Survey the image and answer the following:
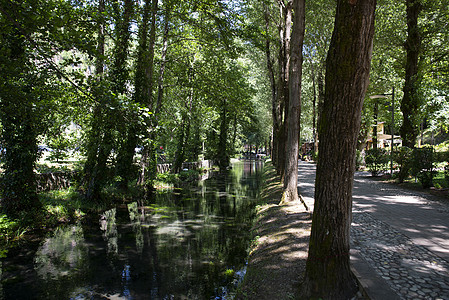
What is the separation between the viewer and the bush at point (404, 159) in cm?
1310

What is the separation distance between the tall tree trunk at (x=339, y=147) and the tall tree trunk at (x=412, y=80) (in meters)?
12.0

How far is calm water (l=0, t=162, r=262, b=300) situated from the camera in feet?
19.1

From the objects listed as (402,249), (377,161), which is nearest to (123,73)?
(402,249)

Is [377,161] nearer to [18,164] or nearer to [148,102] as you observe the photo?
[148,102]

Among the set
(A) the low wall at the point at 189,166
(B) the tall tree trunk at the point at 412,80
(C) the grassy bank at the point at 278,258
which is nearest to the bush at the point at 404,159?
(B) the tall tree trunk at the point at 412,80

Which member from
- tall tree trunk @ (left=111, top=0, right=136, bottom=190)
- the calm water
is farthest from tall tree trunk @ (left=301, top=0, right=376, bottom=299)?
tall tree trunk @ (left=111, top=0, right=136, bottom=190)

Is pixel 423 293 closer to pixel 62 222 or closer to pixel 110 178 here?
pixel 62 222

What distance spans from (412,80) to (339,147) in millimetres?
12846

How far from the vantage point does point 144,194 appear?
16.6 m

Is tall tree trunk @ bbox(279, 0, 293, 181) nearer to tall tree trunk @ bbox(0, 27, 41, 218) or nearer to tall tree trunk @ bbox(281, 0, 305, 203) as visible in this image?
tall tree trunk @ bbox(281, 0, 305, 203)

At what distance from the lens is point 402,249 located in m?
5.14

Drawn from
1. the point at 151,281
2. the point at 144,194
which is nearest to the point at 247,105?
the point at 144,194

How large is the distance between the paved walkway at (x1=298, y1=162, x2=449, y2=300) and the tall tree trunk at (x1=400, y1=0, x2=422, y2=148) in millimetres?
5449

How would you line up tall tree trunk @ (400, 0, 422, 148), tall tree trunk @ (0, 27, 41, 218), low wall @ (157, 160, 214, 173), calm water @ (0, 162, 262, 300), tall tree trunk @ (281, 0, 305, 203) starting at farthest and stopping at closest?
low wall @ (157, 160, 214, 173)
tall tree trunk @ (400, 0, 422, 148)
tall tree trunk @ (281, 0, 305, 203)
tall tree trunk @ (0, 27, 41, 218)
calm water @ (0, 162, 262, 300)
